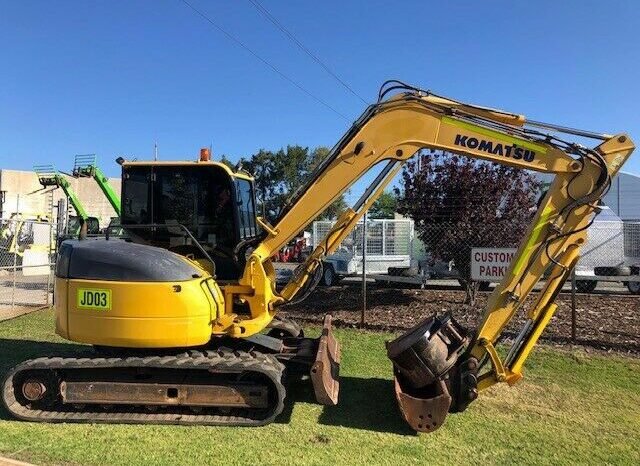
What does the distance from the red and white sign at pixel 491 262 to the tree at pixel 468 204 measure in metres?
2.28

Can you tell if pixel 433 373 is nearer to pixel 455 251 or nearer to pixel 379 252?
pixel 455 251

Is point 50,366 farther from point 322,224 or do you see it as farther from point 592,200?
point 322,224

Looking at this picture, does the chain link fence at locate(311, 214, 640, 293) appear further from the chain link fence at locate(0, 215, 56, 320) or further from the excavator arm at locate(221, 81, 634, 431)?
the chain link fence at locate(0, 215, 56, 320)

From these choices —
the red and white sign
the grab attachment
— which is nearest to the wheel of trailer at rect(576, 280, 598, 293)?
the red and white sign

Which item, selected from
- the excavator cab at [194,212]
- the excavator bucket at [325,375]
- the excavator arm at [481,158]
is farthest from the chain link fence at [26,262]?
the excavator arm at [481,158]

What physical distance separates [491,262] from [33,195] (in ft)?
122

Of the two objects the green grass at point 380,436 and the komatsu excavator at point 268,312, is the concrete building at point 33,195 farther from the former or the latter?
the green grass at point 380,436

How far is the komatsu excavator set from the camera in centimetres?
515

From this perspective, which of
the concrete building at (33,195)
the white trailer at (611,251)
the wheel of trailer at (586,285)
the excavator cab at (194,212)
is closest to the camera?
the excavator cab at (194,212)

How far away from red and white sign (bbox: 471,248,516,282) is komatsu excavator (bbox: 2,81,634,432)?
3.52 m

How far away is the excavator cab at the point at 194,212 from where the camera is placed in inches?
243

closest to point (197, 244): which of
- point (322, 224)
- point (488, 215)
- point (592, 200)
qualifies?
point (592, 200)

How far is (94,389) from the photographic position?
17.6 feet

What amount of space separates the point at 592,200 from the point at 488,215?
246 inches
